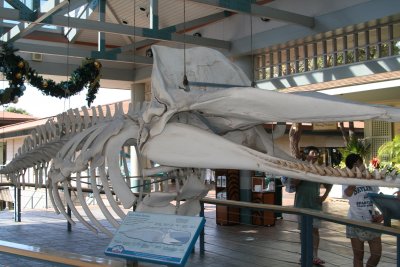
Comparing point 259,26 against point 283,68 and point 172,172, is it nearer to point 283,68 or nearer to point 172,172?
point 283,68

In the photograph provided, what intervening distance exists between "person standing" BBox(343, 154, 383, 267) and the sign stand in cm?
247

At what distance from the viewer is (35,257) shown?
10.0ft

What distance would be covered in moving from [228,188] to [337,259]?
341cm

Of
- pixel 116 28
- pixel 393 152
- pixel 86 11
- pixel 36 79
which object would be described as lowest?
pixel 393 152

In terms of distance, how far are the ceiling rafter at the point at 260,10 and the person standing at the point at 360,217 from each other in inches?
117

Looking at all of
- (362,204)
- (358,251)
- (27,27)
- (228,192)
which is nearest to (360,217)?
(362,204)

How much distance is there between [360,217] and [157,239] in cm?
283

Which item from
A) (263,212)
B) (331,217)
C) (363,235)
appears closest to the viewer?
(331,217)

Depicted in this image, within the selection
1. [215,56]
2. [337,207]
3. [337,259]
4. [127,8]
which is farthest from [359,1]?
[337,207]

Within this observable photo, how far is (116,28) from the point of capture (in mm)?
8125

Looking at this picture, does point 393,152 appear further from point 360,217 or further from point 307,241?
point 307,241

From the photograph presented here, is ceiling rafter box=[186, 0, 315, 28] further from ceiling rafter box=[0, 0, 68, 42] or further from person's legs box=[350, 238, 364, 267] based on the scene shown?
person's legs box=[350, 238, 364, 267]

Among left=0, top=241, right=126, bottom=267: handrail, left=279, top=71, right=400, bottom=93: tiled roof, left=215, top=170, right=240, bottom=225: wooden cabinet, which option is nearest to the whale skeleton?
left=0, top=241, right=126, bottom=267: handrail

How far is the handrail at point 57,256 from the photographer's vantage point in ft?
9.22
